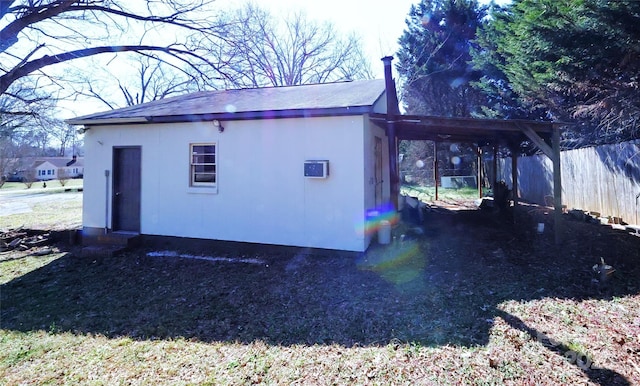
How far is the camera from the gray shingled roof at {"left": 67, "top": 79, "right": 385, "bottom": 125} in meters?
6.44

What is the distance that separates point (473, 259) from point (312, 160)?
3426 mm

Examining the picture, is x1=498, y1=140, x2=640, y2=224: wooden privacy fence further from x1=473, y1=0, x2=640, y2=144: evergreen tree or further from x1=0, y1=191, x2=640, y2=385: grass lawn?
x1=0, y1=191, x2=640, y2=385: grass lawn

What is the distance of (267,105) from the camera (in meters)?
7.25

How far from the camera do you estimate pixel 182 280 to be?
232 inches

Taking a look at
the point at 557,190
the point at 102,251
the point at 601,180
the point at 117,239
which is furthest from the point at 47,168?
the point at 601,180

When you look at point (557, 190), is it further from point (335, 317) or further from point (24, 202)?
point (24, 202)

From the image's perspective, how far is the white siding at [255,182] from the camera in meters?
6.39

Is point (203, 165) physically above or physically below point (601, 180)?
above

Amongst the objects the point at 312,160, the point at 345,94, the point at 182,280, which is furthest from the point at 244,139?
the point at 182,280

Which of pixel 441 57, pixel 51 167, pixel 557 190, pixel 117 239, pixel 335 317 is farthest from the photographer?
pixel 51 167

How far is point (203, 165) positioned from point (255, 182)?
1.38 meters

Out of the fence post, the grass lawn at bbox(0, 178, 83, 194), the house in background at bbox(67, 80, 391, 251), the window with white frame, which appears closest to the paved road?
the grass lawn at bbox(0, 178, 83, 194)

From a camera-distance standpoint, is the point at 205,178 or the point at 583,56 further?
the point at 583,56

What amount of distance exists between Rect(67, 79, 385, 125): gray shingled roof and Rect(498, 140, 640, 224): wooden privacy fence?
5.99m
